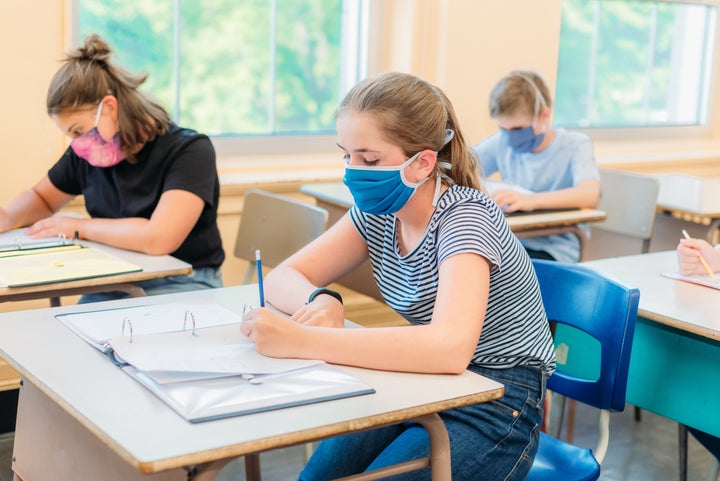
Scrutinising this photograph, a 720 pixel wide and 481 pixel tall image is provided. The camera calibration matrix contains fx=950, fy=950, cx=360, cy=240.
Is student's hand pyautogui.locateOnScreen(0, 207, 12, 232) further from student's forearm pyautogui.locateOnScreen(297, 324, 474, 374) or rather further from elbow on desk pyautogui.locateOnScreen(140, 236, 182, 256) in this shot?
student's forearm pyautogui.locateOnScreen(297, 324, 474, 374)

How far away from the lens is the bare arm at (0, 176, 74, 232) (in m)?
2.67

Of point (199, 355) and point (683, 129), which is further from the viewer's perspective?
point (683, 129)

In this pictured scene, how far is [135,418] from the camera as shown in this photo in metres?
1.28

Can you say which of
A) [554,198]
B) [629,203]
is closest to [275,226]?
[554,198]

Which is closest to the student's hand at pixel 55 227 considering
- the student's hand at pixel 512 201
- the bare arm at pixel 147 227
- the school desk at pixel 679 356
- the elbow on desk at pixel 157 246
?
the bare arm at pixel 147 227

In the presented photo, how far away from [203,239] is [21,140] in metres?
0.80

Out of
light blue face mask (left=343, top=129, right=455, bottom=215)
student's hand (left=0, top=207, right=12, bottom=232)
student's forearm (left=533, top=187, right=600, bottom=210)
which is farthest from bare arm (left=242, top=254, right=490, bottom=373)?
student's forearm (left=533, top=187, right=600, bottom=210)

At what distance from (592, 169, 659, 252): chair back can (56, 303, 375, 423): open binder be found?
2178mm

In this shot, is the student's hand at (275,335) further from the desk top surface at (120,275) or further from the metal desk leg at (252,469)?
the desk top surface at (120,275)

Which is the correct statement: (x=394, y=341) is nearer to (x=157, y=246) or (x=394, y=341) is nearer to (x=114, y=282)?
(x=114, y=282)

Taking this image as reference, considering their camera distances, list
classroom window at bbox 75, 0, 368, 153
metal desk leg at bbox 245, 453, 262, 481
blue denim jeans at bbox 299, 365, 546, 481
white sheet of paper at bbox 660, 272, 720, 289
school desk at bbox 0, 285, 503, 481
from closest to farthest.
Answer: school desk at bbox 0, 285, 503, 481
blue denim jeans at bbox 299, 365, 546, 481
metal desk leg at bbox 245, 453, 262, 481
white sheet of paper at bbox 660, 272, 720, 289
classroom window at bbox 75, 0, 368, 153

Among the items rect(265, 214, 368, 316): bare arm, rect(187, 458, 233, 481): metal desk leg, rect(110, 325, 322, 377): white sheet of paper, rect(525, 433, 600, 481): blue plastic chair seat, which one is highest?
rect(265, 214, 368, 316): bare arm

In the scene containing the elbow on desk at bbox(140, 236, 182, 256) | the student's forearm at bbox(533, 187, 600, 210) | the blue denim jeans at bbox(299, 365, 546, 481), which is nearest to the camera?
the blue denim jeans at bbox(299, 365, 546, 481)

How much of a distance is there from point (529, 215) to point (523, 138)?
1.23 ft
